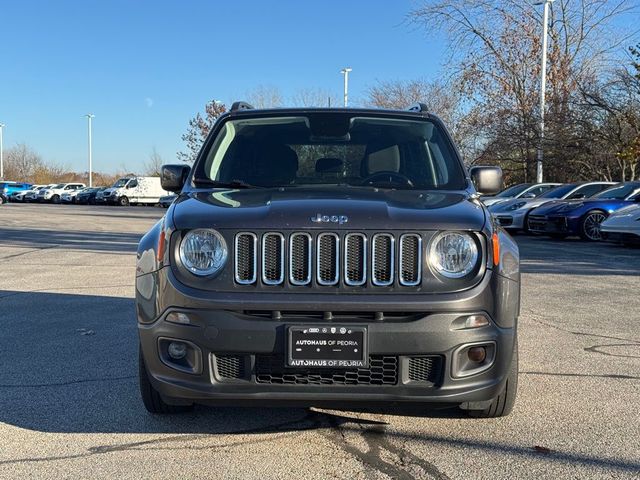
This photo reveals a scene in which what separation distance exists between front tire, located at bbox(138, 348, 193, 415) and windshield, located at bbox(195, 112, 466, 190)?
1.34 meters

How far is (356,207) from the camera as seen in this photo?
346 cm

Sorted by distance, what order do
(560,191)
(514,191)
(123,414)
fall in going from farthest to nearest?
1. (514,191)
2. (560,191)
3. (123,414)

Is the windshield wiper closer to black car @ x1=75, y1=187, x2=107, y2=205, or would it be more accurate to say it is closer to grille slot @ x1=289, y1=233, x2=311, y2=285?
grille slot @ x1=289, y1=233, x2=311, y2=285

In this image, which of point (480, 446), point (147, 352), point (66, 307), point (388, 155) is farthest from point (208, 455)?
point (66, 307)

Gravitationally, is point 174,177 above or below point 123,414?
above

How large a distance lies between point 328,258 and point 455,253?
645 millimetres

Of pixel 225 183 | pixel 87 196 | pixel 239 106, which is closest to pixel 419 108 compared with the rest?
pixel 239 106

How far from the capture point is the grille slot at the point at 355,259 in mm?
3293

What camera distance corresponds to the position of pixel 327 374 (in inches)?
130

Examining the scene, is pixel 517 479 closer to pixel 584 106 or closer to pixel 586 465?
pixel 586 465

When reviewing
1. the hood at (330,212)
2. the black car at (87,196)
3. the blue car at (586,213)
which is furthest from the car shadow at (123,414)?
the black car at (87,196)

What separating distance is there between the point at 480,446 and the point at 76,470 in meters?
2.08

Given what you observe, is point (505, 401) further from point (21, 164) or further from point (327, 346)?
point (21, 164)

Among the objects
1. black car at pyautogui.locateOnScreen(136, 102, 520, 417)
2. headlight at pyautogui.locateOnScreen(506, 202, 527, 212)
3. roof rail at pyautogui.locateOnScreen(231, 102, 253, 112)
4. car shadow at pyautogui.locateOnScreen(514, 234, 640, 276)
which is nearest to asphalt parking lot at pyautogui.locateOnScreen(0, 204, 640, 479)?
black car at pyautogui.locateOnScreen(136, 102, 520, 417)
